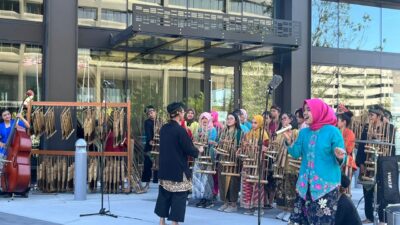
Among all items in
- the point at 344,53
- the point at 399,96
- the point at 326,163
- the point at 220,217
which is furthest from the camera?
the point at 399,96

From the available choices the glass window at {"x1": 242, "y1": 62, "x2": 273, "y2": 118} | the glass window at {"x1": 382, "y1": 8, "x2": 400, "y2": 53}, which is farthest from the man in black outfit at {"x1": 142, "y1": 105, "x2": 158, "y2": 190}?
the glass window at {"x1": 382, "y1": 8, "x2": 400, "y2": 53}

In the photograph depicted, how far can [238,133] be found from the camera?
1037 centimetres

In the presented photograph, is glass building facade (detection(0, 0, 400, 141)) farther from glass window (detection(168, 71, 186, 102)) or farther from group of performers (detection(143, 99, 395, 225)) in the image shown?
group of performers (detection(143, 99, 395, 225))

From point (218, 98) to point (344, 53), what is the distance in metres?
4.69

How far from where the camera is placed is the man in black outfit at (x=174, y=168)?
26.2ft

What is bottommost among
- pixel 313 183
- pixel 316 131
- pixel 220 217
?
pixel 220 217

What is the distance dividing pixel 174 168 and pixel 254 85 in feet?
31.4

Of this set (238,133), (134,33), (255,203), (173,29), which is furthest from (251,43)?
(255,203)

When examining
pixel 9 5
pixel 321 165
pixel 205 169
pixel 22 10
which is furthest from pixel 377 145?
pixel 9 5

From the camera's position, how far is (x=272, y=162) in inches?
389

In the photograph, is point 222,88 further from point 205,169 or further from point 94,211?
point 94,211

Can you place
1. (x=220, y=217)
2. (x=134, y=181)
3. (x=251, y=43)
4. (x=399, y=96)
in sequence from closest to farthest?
(x=220, y=217), (x=134, y=181), (x=251, y=43), (x=399, y=96)

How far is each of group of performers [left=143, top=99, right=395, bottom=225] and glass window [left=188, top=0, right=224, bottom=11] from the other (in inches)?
190

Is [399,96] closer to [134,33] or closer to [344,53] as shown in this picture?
[344,53]
